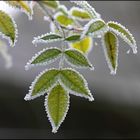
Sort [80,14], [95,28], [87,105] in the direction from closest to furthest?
[95,28] < [80,14] < [87,105]

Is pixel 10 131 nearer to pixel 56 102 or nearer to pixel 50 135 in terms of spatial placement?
pixel 50 135

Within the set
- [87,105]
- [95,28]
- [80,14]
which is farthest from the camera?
[87,105]

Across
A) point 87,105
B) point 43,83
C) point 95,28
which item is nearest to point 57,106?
point 43,83

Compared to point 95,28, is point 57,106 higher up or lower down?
lower down

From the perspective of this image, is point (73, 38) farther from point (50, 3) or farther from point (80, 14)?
point (80, 14)

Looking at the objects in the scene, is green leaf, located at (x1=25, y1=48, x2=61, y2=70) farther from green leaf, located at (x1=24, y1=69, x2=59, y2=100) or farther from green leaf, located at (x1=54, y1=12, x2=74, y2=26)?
green leaf, located at (x1=54, y1=12, x2=74, y2=26)

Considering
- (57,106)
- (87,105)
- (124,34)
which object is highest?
(124,34)

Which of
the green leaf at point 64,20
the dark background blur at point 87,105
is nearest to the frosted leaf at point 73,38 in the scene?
the green leaf at point 64,20
